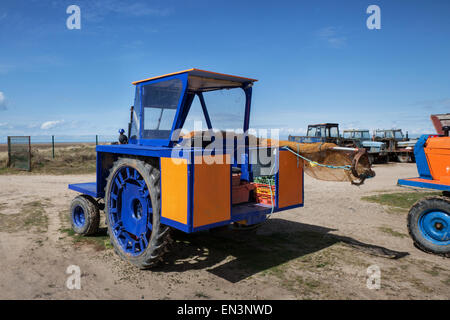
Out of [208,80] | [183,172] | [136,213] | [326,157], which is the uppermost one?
[208,80]

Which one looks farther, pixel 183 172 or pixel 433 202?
pixel 433 202

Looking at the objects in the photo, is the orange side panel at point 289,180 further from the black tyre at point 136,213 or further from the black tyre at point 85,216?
the black tyre at point 85,216

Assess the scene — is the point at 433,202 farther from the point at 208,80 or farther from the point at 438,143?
the point at 208,80

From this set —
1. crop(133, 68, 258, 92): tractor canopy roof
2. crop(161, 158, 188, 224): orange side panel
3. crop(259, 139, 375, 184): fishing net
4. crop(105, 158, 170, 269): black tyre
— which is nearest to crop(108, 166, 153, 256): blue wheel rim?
crop(105, 158, 170, 269): black tyre

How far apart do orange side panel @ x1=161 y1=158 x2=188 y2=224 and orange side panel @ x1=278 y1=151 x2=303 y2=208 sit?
1636mm

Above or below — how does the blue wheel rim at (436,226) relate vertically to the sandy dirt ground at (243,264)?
above

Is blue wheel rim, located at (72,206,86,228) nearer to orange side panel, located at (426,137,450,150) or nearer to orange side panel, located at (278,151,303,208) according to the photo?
orange side panel, located at (278,151,303,208)

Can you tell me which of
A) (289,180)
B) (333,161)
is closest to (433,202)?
(333,161)

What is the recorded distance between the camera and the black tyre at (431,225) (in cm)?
536

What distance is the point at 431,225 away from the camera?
5.57 m

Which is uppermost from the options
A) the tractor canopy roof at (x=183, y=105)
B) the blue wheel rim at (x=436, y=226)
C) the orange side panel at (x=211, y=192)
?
the tractor canopy roof at (x=183, y=105)

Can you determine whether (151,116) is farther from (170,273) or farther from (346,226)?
(346,226)

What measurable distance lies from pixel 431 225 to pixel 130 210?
4997 millimetres

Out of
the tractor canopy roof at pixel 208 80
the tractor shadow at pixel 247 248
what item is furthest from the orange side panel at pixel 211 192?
the tractor canopy roof at pixel 208 80
